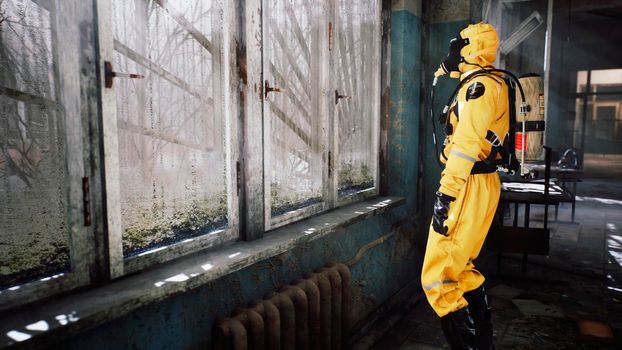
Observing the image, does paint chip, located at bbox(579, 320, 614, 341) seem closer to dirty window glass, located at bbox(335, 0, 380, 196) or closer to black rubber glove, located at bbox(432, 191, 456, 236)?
black rubber glove, located at bbox(432, 191, 456, 236)

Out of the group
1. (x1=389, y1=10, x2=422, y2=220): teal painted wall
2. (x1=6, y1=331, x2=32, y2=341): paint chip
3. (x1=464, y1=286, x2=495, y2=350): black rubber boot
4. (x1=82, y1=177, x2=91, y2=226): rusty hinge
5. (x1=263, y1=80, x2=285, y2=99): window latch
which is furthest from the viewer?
(x1=389, y1=10, x2=422, y2=220): teal painted wall

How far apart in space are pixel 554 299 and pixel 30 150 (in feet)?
14.5

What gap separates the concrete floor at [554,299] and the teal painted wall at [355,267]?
45cm

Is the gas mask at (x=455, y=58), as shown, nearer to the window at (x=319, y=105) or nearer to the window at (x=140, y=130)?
the window at (x=319, y=105)

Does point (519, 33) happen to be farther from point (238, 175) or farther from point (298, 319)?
point (298, 319)

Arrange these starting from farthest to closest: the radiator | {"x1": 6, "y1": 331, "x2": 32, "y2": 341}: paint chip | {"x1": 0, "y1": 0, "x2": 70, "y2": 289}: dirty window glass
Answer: the radiator → {"x1": 0, "y1": 0, "x2": 70, "y2": 289}: dirty window glass → {"x1": 6, "y1": 331, "x2": 32, "y2": 341}: paint chip

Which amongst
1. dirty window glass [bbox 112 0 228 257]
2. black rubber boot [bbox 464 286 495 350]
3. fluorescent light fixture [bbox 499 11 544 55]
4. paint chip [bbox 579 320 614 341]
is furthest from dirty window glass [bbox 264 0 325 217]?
fluorescent light fixture [bbox 499 11 544 55]

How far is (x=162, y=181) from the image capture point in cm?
188

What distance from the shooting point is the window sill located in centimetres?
129

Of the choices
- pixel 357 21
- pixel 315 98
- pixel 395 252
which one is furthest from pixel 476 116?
pixel 395 252

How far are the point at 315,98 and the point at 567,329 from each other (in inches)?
111

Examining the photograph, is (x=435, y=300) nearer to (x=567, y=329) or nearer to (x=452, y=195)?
(x=452, y=195)

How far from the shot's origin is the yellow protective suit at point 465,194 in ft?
8.49

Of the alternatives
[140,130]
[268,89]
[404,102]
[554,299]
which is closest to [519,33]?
[404,102]
